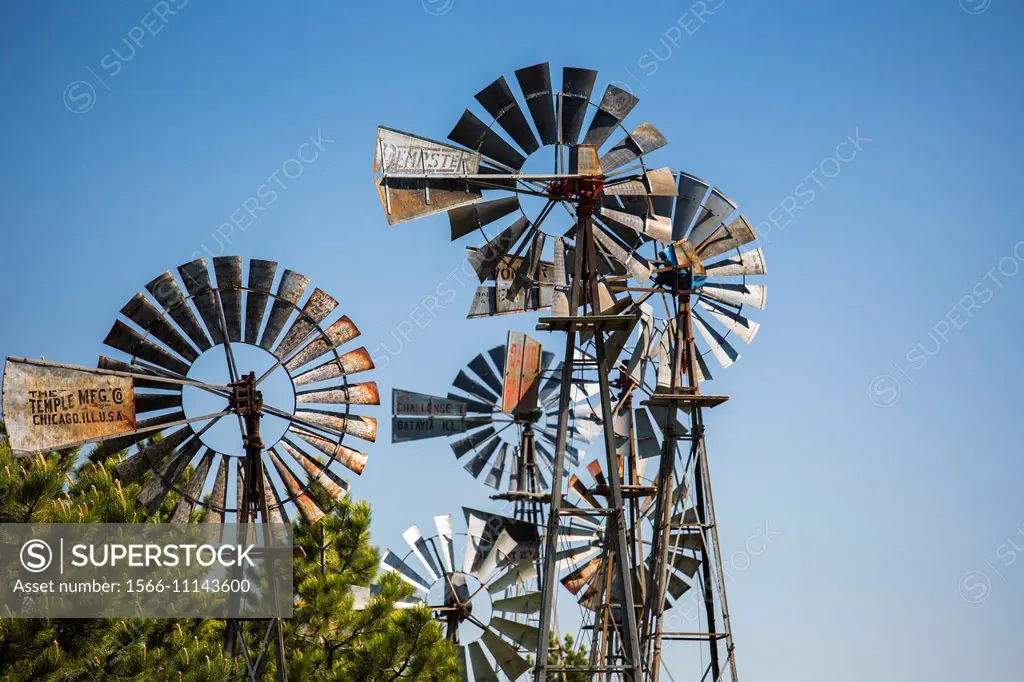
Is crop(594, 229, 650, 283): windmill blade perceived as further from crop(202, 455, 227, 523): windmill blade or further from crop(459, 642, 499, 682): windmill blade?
crop(459, 642, 499, 682): windmill blade

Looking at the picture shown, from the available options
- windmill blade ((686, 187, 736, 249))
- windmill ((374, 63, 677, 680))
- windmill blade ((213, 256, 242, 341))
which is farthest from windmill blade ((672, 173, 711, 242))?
windmill blade ((213, 256, 242, 341))

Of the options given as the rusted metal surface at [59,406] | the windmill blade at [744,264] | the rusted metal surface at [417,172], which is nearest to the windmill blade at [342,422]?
the rusted metal surface at [59,406]

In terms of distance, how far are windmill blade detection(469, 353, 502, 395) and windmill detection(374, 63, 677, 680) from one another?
6.93 meters

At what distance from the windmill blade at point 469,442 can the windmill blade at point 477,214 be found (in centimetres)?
817

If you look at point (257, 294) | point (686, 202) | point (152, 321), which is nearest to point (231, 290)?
point (257, 294)

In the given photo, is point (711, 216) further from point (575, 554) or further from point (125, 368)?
point (125, 368)

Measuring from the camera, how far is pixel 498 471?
2088 centimetres

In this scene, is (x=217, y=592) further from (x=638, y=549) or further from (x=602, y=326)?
(x=638, y=549)

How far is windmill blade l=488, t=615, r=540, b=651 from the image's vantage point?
745 inches

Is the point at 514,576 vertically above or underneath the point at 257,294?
underneath

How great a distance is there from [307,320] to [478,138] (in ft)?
8.13

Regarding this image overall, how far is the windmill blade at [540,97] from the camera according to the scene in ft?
40.7

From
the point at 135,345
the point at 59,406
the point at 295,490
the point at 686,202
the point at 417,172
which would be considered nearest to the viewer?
the point at 59,406

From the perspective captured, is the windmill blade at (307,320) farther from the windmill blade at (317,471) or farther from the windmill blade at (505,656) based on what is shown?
the windmill blade at (505,656)
